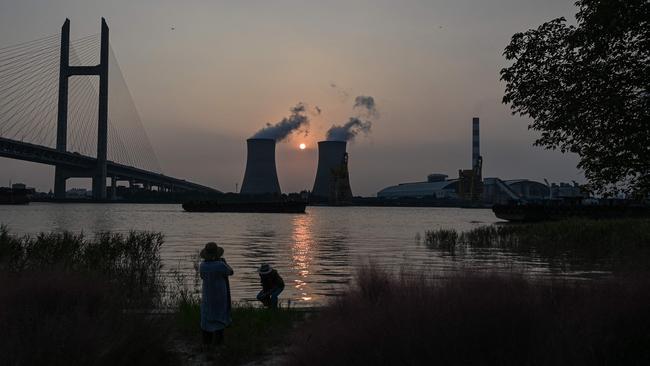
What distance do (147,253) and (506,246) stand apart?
1970 cm

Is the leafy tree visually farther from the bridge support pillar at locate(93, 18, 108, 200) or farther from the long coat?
the bridge support pillar at locate(93, 18, 108, 200)

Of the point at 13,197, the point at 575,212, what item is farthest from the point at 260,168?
the point at 575,212

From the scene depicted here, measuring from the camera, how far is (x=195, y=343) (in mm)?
8852

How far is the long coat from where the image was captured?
28.3 ft

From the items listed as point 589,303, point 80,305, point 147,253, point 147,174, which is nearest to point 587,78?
point 589,303

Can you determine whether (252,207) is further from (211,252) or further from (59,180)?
(211,252)

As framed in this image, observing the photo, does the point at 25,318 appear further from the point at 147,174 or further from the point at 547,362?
the point at 147,174

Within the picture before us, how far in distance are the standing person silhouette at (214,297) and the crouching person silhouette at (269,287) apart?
8.27ft

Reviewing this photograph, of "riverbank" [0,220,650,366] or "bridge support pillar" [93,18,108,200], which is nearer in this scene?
"riverbank" [0,220,650,366]

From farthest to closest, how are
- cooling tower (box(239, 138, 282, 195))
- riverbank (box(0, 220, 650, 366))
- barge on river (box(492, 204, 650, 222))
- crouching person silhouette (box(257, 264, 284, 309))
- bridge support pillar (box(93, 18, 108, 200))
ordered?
cooling tower (box(239, 138, 282, 195)), bridge support pillar (box(93, 18, 108, 200)), barge on river (box(492, 204, 650, 222)), crouching person silhouette (box(257, 264, 284, 309)), riverbank (box(0, 220, 650, 366))

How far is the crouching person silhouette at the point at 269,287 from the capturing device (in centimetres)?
1147

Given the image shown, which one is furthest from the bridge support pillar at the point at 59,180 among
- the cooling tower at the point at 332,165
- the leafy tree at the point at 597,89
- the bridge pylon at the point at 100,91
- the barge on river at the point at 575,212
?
the leafy tree at the point at 597,89

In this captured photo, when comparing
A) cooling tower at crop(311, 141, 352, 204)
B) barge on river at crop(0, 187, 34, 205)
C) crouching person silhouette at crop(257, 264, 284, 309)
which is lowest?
crouching person silhouette at crop(257, 264, 284, 309)

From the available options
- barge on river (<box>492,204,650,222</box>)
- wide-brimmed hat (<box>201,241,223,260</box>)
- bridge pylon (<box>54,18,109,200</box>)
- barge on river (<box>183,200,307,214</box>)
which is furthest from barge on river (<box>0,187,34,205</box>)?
wide-brimmed hat (<box>201,241,223,260</box>)
